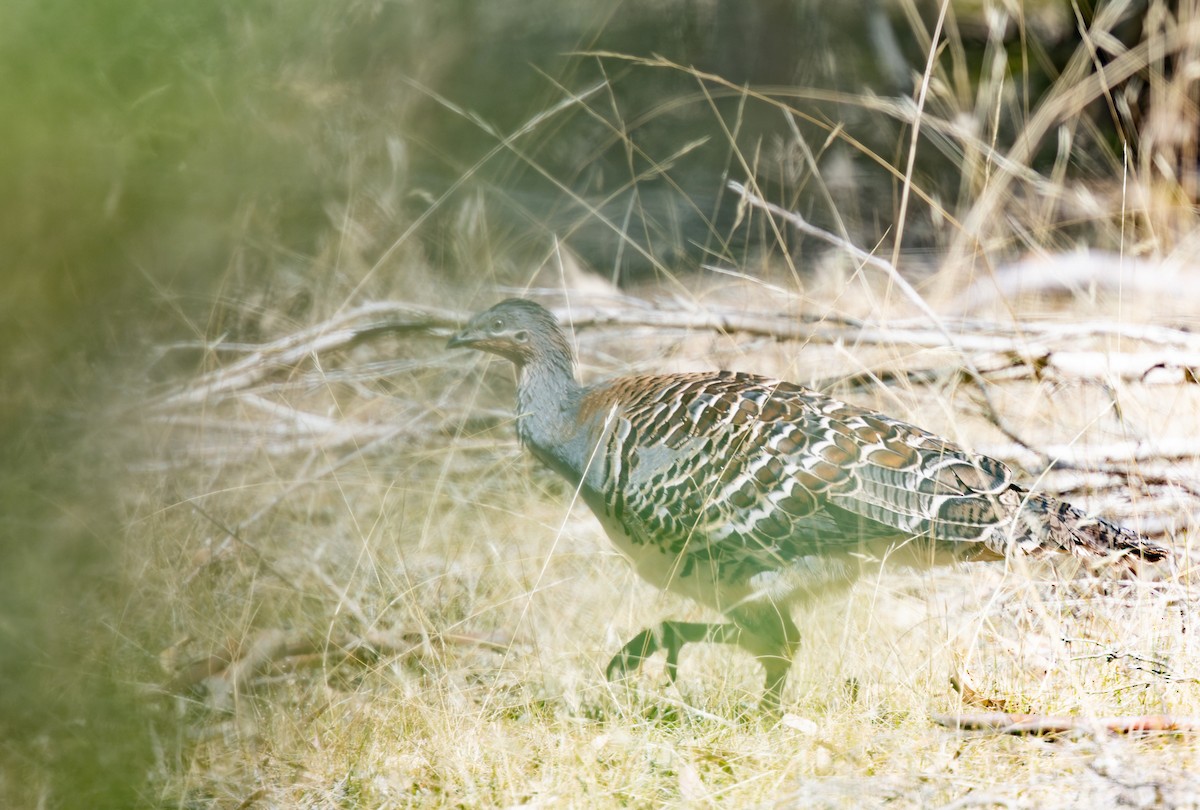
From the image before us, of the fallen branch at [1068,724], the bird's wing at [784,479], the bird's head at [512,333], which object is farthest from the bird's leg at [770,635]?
the bird's head at [512,333]

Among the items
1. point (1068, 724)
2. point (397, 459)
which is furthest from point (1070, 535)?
point (397, 459)

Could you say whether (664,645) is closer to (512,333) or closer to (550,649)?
(550,649)

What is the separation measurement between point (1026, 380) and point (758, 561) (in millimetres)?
1997

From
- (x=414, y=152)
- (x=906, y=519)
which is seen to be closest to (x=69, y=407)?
(x=906, y=519)

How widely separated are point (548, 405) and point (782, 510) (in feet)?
3.08

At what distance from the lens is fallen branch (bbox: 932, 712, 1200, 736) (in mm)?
2307

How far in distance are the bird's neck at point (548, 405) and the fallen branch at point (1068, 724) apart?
1.44 meters

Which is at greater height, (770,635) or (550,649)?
(770,635)

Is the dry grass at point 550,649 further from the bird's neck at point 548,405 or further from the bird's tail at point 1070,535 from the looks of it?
the bird's neck at point 548,405

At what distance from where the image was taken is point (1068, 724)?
2.32 metres

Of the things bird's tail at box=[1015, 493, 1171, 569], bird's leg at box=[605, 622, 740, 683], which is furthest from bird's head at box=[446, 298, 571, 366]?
bird's tail at box=[1015, 493, 1171, 569]

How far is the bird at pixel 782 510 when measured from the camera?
113 inches

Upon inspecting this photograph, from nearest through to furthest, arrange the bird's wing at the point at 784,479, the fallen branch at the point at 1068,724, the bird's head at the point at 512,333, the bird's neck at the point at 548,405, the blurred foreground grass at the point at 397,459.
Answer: the blurred foreground grass at the point at 397,459, the fallen branch at the point at 1068,724, the bird's wing at the point at 784,479, the bird's neck at the point at 548,405, the bird's head at the point at 512,333

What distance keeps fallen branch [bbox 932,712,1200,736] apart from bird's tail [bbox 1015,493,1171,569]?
57 centimetres
